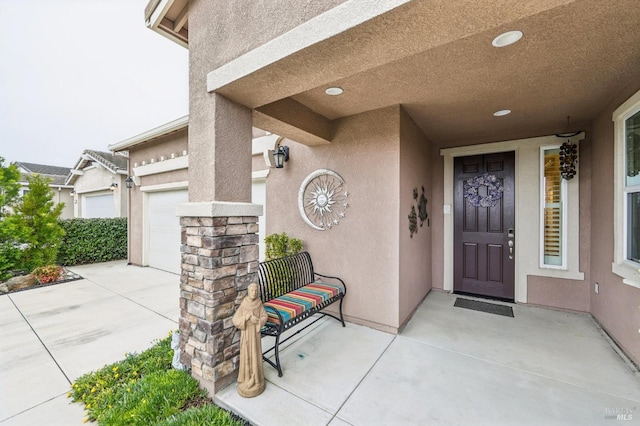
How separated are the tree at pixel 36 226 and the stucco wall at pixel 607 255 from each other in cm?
1002

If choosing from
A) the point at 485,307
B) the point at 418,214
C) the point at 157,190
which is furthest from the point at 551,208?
the point at 157,190

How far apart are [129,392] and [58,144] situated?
99.5ft

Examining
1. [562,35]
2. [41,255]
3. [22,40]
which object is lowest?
[41,255]

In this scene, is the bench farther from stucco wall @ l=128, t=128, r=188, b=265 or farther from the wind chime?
stucco wall @ l=128, t=128, r=188, b=265

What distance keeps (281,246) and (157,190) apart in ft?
15.6

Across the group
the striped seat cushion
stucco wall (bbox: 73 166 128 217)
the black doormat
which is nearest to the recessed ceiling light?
the striped seat cushion

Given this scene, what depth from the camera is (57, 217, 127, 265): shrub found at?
700 centimetres

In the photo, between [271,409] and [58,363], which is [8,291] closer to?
[58,363]

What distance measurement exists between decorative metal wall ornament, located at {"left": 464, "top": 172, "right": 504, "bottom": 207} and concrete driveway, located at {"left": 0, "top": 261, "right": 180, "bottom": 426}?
16.5 feet

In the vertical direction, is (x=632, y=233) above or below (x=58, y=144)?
below

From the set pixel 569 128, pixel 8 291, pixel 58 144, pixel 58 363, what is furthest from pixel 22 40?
pixel 58 144

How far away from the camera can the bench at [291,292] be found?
2.43 m

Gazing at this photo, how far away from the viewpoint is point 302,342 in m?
2.89

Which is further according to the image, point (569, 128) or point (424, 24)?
point (569, 128)
